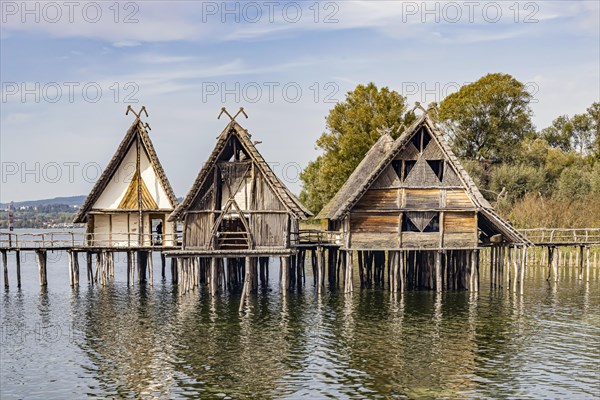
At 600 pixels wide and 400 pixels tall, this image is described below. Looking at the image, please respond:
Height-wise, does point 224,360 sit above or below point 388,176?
below

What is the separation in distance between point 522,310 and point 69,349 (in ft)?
63.5

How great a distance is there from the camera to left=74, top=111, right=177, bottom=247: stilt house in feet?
138

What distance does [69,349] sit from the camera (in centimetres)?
2803

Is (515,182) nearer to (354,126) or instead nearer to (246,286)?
(354,126)

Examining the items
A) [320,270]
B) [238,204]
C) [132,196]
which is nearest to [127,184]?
[132,196]

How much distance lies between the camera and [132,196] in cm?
4231

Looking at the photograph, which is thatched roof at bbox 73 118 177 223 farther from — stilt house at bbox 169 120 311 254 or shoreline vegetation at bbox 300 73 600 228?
shoreline vegetation at bbox 300 73 600 228

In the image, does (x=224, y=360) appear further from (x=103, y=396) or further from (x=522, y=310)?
(x=522, y=310)

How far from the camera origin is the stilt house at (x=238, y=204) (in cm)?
3784

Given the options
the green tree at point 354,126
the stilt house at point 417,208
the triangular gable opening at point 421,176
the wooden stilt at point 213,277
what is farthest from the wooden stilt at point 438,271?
the green tree at point 354,126

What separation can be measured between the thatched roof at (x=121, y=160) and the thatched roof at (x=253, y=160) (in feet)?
13.5

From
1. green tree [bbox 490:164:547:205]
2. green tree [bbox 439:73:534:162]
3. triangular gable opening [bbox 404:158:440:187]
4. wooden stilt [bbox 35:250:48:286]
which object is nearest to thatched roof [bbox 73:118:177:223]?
wooden stilt [bbox 35:250:48:286]

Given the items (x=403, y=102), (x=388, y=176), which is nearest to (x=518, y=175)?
(x=403, y=102)

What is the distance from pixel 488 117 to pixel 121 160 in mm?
41837
